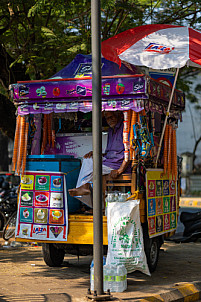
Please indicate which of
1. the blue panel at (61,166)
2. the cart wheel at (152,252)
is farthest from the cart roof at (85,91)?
the cart wheel at (152,252)

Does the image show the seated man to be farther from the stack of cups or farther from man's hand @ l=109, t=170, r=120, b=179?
the stack of cups

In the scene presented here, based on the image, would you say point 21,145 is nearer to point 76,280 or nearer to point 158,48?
point 76,280

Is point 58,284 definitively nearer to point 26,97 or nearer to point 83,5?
point 26,97

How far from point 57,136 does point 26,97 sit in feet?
5.20

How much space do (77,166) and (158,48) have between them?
7.14 ft

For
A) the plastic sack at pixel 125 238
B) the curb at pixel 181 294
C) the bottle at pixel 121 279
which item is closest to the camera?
the curb at pixel 181 294

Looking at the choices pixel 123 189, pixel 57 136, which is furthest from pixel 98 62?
pixel 57 136

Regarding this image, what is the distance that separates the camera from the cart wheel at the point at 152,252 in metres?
7.00

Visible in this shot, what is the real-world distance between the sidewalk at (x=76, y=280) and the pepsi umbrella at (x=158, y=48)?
2.53 meters

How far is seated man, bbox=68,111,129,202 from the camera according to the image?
6961 mm

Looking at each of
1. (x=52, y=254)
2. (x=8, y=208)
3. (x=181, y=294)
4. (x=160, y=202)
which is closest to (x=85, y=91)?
Result: (x=160, y=202)

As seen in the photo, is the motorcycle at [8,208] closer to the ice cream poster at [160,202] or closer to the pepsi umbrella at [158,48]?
the ice cream poster at [160,202]

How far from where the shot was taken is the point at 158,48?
22.8ft

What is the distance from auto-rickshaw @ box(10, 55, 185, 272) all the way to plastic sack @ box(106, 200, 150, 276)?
10.3 inches
